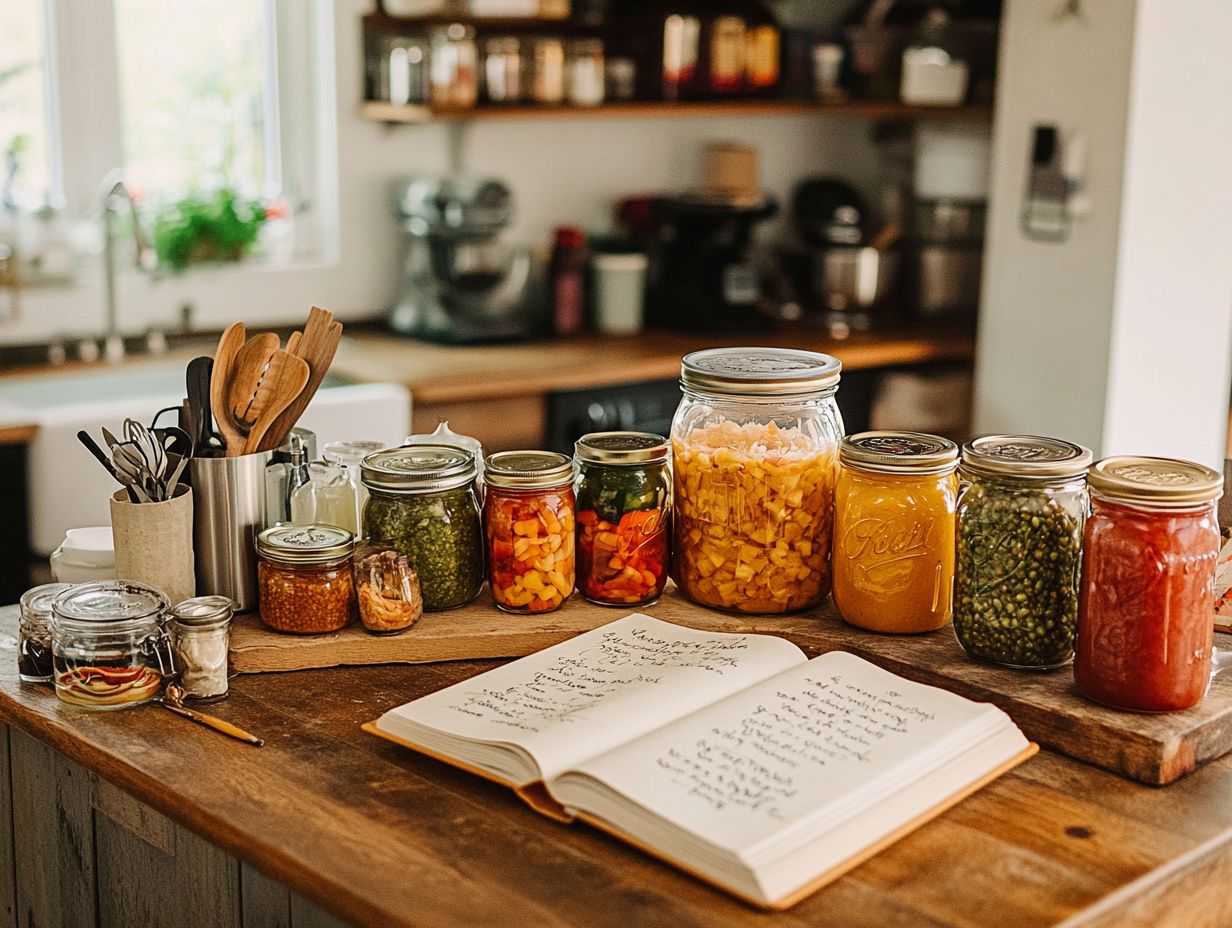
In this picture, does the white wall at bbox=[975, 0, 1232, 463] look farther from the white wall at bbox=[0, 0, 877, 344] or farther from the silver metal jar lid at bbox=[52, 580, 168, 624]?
the silver metal jar lid at bbox=[52, 580, 168, 624]

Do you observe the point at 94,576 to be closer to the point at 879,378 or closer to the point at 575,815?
the point at 575,815

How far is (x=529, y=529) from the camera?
68.4 inches

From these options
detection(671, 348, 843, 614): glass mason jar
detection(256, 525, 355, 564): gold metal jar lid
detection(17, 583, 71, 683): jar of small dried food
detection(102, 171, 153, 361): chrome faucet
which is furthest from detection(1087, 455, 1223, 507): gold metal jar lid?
detection(102, 171, 153, 361): chrome faucet

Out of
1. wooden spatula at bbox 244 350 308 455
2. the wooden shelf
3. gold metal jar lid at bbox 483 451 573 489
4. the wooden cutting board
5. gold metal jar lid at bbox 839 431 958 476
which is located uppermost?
the wooden shelf

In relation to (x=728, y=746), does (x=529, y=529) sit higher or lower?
higher

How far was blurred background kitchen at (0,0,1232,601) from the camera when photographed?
3.64 metres

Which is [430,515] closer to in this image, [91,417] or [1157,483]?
[1157,483]

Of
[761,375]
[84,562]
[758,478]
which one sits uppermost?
[761,375]

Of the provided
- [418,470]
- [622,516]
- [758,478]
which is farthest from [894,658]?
[418,470]

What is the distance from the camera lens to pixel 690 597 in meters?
1.83

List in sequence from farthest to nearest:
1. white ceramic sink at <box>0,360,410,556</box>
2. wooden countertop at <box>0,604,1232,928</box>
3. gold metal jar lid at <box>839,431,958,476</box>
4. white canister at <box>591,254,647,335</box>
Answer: white canister at <box>591,254,647,335</box>, white ceramic sink at <box>0,360,410,556</box>, gold metal jar lid at <box>839,431,958,476</box>, wooden countertop at <box>0,604,1232,928</box>

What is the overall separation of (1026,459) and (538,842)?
0.64 meters

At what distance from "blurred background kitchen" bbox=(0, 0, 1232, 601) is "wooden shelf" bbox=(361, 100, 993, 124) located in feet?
0.04

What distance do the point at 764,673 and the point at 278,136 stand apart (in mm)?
2913
